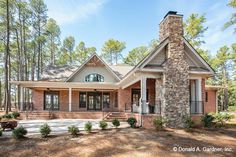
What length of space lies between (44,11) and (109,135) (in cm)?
2702

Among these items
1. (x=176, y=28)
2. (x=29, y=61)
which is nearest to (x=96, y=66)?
(x=176, y=28)

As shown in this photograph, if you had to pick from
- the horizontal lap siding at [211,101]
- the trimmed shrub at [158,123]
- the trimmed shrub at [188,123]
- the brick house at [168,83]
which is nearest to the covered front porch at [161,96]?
the brick house at [168,83]

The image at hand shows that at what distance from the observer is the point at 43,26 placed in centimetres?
3356

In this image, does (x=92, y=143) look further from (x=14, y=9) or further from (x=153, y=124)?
(x=14, y=9)

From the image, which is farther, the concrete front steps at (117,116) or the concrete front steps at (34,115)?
the concrete front steps at (34,115)

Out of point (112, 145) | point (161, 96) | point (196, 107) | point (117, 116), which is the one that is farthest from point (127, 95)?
point (112, 145)

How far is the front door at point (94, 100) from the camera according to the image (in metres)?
22.6

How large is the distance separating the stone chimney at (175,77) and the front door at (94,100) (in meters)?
10.9

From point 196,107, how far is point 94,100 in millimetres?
11338

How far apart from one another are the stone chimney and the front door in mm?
10902

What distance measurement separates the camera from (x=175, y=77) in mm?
13102

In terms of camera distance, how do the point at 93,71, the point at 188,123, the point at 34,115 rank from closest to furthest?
1. the point at 188,123
2. the point at 34,115
3. the point at 93,71

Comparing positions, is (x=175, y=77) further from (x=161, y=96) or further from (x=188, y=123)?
(x=188, y=123)

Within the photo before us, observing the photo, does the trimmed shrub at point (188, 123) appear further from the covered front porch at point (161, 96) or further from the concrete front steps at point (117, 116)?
the concrete front steps at point (117, 116)
